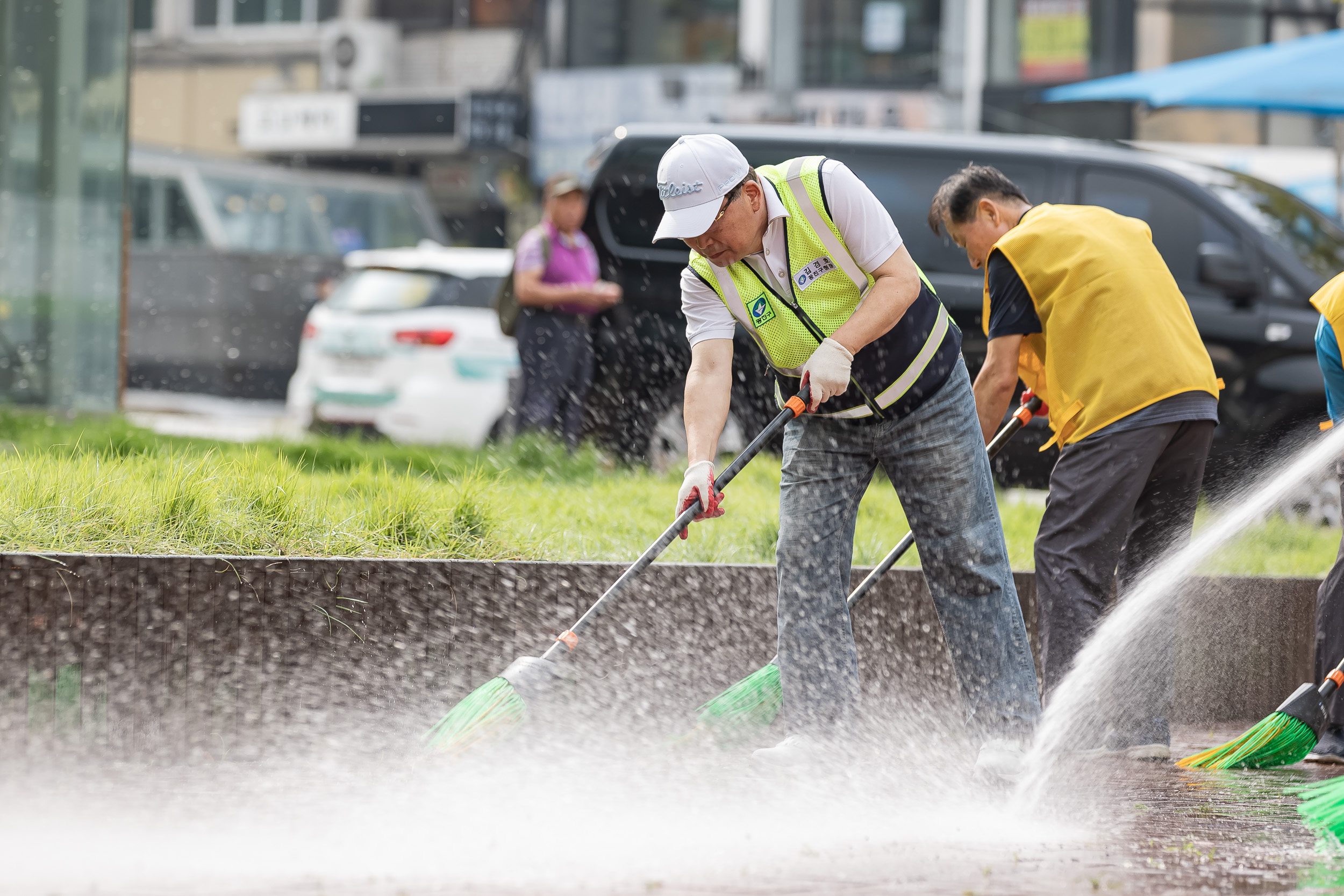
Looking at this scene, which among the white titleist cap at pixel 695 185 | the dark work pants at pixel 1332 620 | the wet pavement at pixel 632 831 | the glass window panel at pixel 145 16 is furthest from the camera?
the glass window panel at pixel 145 16

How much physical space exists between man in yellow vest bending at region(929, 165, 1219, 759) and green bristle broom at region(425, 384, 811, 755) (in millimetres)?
773

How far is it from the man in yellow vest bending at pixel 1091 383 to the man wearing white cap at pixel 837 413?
43 centimetres

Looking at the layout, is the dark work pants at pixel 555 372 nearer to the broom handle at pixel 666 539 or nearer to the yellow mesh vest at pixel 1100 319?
the yellow mesh vest at pixel 1100 319

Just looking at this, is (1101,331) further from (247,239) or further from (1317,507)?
(247,239)

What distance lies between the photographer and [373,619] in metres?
4.23

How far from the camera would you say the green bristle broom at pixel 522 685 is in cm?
371

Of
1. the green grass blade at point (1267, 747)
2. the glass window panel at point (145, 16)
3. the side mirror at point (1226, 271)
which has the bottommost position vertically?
the green grass blade at point (1267, 747)

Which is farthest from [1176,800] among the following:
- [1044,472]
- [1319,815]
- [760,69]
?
[760,69]

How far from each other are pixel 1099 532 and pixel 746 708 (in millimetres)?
1078

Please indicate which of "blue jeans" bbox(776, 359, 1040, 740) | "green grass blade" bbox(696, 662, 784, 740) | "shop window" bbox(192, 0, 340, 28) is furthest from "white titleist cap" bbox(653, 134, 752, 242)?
"shop window" bbox(192, 0, 340, 28)

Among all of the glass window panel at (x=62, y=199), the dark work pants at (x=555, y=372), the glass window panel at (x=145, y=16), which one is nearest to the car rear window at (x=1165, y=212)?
the dark work pants at (x=555, y=372)

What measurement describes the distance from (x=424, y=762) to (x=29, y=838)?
914 millimetres

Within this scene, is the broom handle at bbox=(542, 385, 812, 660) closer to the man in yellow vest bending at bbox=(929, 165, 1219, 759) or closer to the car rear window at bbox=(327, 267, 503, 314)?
the man in yellow vest bending at bbox=(929, 165, 1219, 759)

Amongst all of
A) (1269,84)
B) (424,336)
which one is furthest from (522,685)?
(1269,84)
